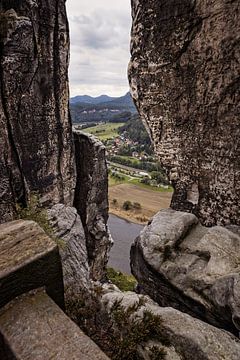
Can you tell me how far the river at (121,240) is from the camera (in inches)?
1729

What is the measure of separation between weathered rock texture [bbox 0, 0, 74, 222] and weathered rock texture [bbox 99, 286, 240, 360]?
31.9 feet

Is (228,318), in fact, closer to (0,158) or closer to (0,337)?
(0,337)

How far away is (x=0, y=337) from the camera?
391cm

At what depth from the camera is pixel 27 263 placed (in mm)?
4375

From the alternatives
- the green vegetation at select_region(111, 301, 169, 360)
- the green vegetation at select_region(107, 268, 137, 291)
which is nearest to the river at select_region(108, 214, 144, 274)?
the green vegetation at select_region(107, 268, 137, 291)

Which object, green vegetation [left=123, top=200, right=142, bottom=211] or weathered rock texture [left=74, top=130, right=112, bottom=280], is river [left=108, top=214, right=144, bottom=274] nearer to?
green vegetation [left=123, top=200, right=142, bottom=211]

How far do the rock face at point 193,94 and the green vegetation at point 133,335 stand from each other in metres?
5.34

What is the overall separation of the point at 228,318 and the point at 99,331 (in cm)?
387

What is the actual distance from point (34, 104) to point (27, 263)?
42.6 ft

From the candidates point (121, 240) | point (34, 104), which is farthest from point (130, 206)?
point (34, 104)

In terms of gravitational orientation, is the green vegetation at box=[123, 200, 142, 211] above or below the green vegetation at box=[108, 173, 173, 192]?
above

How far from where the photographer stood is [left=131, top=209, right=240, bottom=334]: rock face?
A: 809 cm

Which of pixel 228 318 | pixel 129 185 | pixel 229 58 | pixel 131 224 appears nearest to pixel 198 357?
pixel 228 318

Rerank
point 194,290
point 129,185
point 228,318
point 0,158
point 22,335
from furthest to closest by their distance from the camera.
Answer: point 129,185 < point 0,158 < point 194,290 < point 228,318 < point 22,335
